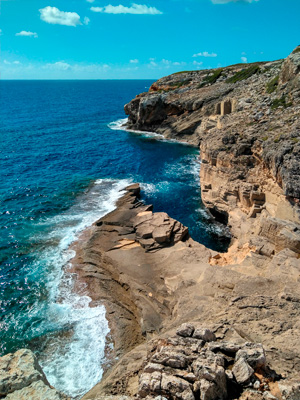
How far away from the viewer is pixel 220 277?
22.7m

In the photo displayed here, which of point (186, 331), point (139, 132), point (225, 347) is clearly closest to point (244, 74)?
point (139, 132)

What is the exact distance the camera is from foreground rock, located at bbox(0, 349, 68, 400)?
1199 centimetres

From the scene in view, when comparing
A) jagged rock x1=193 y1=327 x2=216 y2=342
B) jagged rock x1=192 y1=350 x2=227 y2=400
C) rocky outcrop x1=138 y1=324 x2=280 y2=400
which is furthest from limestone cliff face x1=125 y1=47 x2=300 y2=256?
jagged rock x1=192 y1=350 x2=227 y2=400

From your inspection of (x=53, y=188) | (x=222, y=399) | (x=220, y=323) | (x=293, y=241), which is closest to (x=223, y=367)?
(x=222, y=399)

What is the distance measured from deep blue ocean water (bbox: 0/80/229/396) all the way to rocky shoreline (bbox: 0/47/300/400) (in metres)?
2.00

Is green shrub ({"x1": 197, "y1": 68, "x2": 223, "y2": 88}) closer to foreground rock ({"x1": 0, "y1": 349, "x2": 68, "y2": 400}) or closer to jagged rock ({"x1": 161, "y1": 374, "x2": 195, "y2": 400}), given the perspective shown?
foreground rock ({"x1": 0, "y1": 349, "x2": 68, "y2": 400})

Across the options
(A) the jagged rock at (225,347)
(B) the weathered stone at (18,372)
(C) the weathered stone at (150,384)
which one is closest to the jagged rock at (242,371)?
(A) the jagged rock at (225,347)

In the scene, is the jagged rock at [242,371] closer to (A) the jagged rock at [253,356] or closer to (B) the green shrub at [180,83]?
(A) the jagged rock at [253,356]

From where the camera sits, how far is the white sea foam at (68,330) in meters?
19.8

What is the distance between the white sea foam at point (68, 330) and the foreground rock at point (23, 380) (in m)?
7.02

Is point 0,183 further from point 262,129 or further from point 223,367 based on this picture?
point 223,367

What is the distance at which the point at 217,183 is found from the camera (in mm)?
38531

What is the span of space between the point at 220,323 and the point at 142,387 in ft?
20.9

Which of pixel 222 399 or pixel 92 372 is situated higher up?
pixel 222 399
